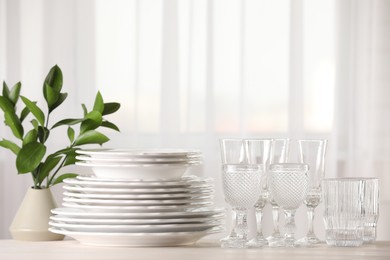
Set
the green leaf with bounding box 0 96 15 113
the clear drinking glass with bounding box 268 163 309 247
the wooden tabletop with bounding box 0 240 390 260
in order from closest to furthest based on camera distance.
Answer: the wooden tabletop with bounding box 0 240 390 260 → the clear drinking glass with bounding box 268 163 309 247 → the green leaf with bounding box 0 96 15 113

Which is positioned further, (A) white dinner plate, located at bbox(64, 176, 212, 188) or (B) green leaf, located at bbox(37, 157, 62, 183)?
(B) green leaf, located at bbox(37, 157, 62, 183)

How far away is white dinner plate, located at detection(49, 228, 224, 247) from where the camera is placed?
1.75m

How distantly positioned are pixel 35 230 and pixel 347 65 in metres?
2.26

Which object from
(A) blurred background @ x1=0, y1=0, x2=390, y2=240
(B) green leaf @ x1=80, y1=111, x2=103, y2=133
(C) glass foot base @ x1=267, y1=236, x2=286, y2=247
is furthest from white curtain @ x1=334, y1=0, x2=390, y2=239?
(C) glass foot base @ x1=267, y1=236, x2=286, y2=247

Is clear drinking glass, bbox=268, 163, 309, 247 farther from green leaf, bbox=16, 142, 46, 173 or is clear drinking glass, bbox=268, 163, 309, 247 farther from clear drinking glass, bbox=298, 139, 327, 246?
green leaf, bbox=16, 142, 46, 173

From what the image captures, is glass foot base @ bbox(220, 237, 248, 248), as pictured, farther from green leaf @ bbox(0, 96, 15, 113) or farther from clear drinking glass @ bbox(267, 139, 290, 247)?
green leaf @ bbox(0, 96, 15, 113)

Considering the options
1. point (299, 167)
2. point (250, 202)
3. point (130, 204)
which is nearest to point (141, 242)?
point (130, 204)

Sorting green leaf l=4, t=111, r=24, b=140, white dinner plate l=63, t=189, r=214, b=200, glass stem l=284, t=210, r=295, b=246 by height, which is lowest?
glass stem l=284, t=210, r=295, b=246

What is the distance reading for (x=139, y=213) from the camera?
1753 mm

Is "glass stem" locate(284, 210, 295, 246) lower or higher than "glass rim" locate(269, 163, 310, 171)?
lower

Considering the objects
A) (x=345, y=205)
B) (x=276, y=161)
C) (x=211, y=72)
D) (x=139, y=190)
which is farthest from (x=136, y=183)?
(x=211, y=72)

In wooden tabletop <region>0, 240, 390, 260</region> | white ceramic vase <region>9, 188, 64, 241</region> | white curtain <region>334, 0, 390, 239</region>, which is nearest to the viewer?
wooden tabletop <region>0, 240, 390, 260</region>

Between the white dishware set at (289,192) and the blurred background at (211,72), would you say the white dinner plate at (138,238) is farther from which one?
the blurred background at (211,72)

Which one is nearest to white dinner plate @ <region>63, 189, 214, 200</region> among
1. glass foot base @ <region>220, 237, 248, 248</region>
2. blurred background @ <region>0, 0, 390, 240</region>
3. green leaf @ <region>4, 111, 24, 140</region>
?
glass foot base @ <region>220, 237, 248, 248</region>
